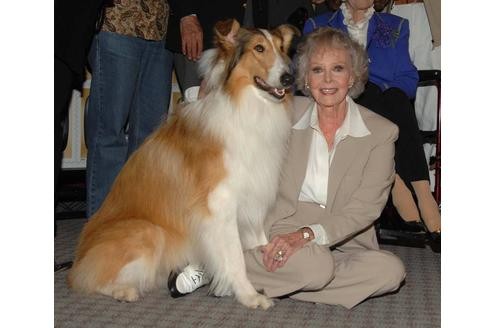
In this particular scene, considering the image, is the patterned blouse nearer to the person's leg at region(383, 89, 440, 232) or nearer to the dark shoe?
the person's leg at region(383, 89, 440, 232)

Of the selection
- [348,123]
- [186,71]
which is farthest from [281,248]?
[186,71]

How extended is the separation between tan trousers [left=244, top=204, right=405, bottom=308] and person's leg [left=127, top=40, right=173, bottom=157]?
1458 mm

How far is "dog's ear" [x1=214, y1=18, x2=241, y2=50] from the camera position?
9.42 ft

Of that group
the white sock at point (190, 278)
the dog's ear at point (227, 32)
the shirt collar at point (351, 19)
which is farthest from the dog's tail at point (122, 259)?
the shirt collar at point (351, 19)

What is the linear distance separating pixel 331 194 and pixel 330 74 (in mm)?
553

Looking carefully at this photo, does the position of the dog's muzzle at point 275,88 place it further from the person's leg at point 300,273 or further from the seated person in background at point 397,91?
the seated person in background at point 397,91

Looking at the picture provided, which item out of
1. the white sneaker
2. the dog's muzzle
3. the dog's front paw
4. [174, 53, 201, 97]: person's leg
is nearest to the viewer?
the dog's front paw

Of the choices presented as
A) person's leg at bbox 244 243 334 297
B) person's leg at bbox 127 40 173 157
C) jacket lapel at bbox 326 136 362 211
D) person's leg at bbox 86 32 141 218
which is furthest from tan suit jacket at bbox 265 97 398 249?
person's leg at bbox 86 32 141 218

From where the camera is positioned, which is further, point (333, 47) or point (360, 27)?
point (360, 27)

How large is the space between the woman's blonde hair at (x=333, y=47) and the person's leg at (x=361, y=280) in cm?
83

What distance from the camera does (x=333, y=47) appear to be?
296 cm

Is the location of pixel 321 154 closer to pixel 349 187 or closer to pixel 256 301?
pixel 349 187

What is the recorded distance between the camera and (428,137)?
473cm
